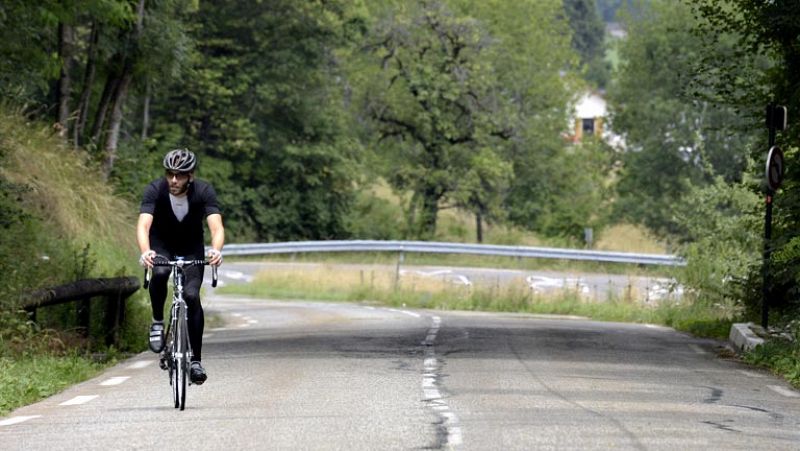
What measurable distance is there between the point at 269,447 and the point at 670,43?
66413 mm

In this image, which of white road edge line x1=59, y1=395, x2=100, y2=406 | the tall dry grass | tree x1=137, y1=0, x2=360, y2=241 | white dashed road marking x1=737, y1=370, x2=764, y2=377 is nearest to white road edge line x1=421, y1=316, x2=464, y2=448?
white road edge line x1=59, y1=395, x2=100, y2=406

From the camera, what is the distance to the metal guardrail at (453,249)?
42.1 meters

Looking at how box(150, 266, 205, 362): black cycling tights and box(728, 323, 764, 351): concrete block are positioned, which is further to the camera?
box(728, 323, 764, 351): concrete block

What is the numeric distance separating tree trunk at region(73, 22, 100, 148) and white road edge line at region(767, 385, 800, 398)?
52.1 feet

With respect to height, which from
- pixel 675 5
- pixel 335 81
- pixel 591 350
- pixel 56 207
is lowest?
pixel 591 350

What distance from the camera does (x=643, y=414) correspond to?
37.7 feet

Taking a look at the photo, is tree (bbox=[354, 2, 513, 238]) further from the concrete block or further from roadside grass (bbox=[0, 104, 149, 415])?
the concrete block

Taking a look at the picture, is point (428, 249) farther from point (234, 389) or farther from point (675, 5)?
point (675, 5)

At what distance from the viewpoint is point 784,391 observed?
566 inches

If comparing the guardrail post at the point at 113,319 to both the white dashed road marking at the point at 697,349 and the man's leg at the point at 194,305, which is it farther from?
the white dashed road marking at the point at 697,349

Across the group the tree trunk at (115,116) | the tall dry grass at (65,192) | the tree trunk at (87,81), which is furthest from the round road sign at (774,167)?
the tree trunk at (115,116)

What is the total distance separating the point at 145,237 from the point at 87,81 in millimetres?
17702

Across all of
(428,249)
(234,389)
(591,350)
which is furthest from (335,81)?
(234,389)

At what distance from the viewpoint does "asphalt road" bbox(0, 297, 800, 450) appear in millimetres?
10086
